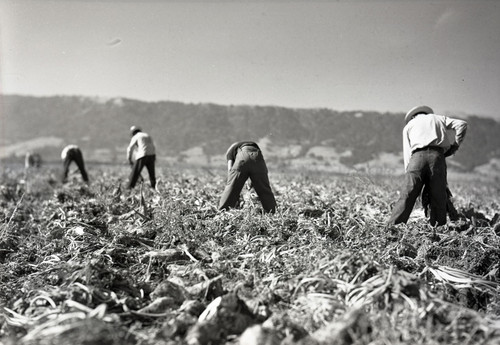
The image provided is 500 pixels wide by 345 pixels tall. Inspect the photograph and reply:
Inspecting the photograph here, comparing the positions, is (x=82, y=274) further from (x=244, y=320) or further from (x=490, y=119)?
(x=490, y=119)

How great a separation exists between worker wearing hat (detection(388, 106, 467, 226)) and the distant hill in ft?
107

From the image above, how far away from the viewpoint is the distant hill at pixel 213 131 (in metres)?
43.2

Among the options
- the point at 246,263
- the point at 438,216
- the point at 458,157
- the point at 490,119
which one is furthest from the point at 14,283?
the point at 490,119

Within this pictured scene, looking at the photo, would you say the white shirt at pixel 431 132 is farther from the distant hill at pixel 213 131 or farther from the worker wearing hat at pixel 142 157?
the distant hill at pixel 213 131

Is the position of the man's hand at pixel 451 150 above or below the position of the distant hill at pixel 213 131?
below

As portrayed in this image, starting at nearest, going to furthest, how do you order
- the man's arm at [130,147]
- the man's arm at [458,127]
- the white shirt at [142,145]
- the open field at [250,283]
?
the open field at [250,283], the man's arm at [458,127], the white shirt at [142,145], the man's arm at [130,147]

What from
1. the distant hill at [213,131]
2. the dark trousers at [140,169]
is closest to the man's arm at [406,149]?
the dark trousers at [140,169]

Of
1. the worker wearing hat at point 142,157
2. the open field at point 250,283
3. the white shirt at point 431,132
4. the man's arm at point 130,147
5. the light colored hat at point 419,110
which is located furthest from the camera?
the man's arm at point 130,147

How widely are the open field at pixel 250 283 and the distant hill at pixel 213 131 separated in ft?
109

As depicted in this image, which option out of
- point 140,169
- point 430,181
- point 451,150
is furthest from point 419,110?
point 140,169

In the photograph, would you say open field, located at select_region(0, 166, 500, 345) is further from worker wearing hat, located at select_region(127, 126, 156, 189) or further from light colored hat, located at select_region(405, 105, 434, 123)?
worker wearing hat, located at select_region(127, 126, 156, 189)

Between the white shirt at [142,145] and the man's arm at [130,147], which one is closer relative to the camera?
the white shirt at [142,145]

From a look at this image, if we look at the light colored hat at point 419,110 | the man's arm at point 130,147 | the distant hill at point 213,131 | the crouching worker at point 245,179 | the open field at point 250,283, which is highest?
the distant hill at point 213,131

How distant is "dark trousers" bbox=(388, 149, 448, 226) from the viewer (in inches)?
181
